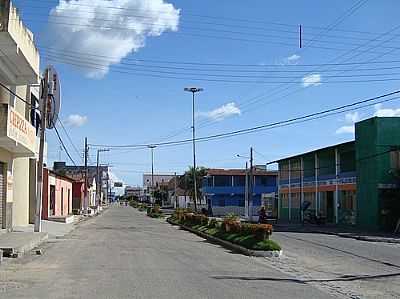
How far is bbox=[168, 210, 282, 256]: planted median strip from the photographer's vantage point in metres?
23.0

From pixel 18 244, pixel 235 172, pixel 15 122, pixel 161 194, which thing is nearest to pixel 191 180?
pixel 235 172

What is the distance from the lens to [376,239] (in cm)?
3350

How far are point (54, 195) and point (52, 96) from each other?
24951 millimetres

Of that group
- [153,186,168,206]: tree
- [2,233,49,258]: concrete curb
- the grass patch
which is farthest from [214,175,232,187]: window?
[2,233,49,258]: concrete curb

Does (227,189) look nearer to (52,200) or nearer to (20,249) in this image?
(52,200)

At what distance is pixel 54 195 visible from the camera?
56.5 metres

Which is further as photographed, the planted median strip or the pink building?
the pink building

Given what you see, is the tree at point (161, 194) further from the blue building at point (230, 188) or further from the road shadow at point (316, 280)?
the road shadow at point (316, 280)

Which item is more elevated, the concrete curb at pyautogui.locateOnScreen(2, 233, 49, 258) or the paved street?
the concrete curb at pyautogui.locateOnScreen(2, 233, 49, 258)

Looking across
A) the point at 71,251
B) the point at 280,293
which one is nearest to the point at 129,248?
the point at 71,251

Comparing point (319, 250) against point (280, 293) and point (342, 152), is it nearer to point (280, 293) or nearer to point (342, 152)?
point (280, 293)

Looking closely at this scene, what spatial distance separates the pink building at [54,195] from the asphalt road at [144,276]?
26707 millimetres

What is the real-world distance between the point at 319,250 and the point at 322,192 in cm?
3112

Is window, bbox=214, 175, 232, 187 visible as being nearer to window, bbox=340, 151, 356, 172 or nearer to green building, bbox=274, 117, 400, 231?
green building, bbox=274, 117, 400, 231
